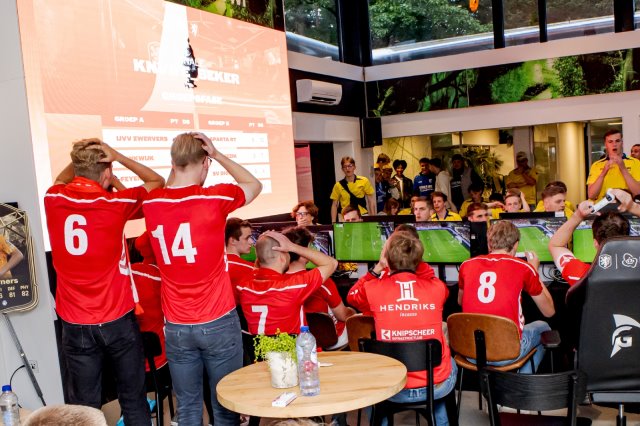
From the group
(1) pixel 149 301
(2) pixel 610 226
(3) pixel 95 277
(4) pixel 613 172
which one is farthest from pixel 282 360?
(4) pixel 613 172

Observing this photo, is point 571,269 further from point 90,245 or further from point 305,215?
point 305,215

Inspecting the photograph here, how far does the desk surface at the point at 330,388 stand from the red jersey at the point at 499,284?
3.22 ft

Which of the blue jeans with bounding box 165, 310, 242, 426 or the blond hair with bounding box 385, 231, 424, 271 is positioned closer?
the blue jeans with bounding box 165, 310, 242, 426

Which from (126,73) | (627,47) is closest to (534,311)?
(126,73)

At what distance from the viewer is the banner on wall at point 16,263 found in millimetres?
4086

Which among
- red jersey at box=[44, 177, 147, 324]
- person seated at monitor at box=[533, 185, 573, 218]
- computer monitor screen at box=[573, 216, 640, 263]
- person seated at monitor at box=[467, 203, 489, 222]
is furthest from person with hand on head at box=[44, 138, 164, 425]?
person seated at monitor at box=[533, 185, 573, 218]

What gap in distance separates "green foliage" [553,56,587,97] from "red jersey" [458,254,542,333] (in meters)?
5.91

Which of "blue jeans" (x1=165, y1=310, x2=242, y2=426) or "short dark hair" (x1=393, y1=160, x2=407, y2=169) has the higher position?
"short dark hair" (x1=393, y1=160, x2=407, y2=169)

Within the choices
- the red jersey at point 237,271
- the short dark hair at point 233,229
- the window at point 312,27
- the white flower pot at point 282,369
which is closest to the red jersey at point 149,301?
the red jersey at point 237,271

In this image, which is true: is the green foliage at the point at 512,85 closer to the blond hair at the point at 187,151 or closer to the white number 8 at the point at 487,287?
the white number 8 at the point at 487,287

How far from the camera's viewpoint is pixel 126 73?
17.5 ft

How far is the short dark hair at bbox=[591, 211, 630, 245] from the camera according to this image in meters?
3.48

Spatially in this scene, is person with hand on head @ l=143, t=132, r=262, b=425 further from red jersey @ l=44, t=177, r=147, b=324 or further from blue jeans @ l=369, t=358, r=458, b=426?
blue jeans @ l=369, t=358, r=458, b=426

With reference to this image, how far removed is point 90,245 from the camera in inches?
119
